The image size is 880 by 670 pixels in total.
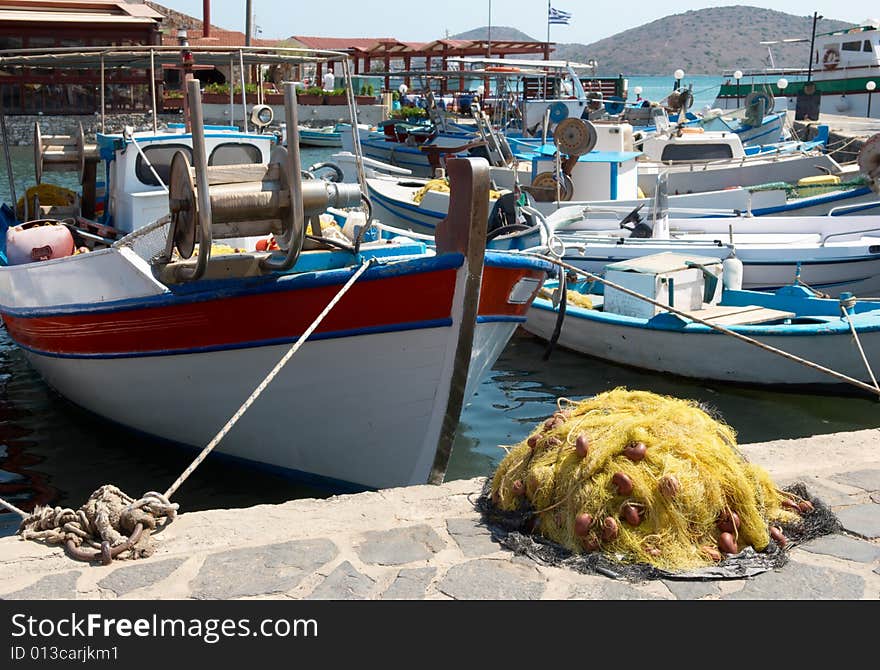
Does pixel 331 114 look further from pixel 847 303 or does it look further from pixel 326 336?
pixel 326 336

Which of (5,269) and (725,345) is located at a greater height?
(5,269)

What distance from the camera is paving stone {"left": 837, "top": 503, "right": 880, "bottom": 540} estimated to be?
13.8 ft

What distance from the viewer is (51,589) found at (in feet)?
12.3

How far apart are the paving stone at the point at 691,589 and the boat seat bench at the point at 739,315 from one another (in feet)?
21.0

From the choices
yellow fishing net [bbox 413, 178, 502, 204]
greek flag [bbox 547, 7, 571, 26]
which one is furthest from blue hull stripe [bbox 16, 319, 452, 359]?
greek flag [bbox 547, 7, 571, 26]

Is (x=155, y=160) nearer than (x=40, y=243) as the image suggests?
No

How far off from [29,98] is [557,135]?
30214 mm

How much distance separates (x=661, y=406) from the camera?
14.8ft

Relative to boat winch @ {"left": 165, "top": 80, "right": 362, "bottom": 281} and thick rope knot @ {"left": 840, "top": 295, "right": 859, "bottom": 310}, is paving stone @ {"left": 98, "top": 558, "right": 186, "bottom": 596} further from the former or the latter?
thick rope knot @ {"left": 840, "top": 295, "right": 859, "bottom": 310}

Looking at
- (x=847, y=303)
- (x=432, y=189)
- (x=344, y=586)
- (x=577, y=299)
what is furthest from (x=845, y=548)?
(x=432, y=189)

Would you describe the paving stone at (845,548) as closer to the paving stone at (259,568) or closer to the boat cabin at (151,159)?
the paving stone at (259,568)

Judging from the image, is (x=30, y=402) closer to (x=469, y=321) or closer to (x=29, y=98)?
(x=469, y=321)

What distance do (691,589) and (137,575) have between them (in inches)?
84.2
